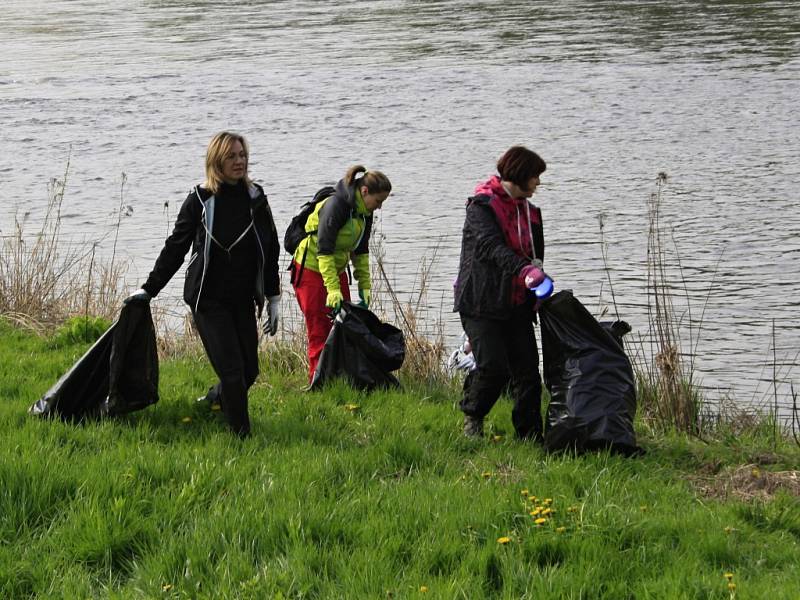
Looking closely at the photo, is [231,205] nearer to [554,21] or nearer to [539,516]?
[539,516]

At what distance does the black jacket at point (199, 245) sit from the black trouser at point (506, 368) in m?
1.10

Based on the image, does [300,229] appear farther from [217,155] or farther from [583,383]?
[583,383]

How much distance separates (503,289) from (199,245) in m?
1.59

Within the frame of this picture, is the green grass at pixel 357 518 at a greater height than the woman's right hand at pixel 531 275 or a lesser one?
lesser

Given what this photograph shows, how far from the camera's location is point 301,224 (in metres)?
7.83

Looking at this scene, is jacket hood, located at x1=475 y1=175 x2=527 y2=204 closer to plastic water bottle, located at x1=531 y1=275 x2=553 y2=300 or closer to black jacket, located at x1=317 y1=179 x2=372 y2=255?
plastic water bottle, located at x1=531 y1=275 x2=553 y2=300

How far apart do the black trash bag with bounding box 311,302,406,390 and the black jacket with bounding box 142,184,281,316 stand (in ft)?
3.64

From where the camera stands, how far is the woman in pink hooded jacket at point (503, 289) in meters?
6.14

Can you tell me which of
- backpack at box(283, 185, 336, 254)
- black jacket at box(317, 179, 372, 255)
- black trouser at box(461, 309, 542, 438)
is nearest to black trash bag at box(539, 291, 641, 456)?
black trouser at box(461, 309, 542, 438)

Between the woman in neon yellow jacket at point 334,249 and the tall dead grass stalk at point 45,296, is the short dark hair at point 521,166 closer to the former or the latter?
the woman in neon yellow jacket at point 334,249

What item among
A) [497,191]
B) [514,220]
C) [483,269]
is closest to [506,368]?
[483,269]

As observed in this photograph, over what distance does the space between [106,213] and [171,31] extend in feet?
70.0

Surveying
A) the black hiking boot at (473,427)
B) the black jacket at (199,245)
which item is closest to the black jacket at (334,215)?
the black jacket at (199,245)

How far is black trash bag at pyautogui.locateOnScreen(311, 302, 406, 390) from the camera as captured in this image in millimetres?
7465
